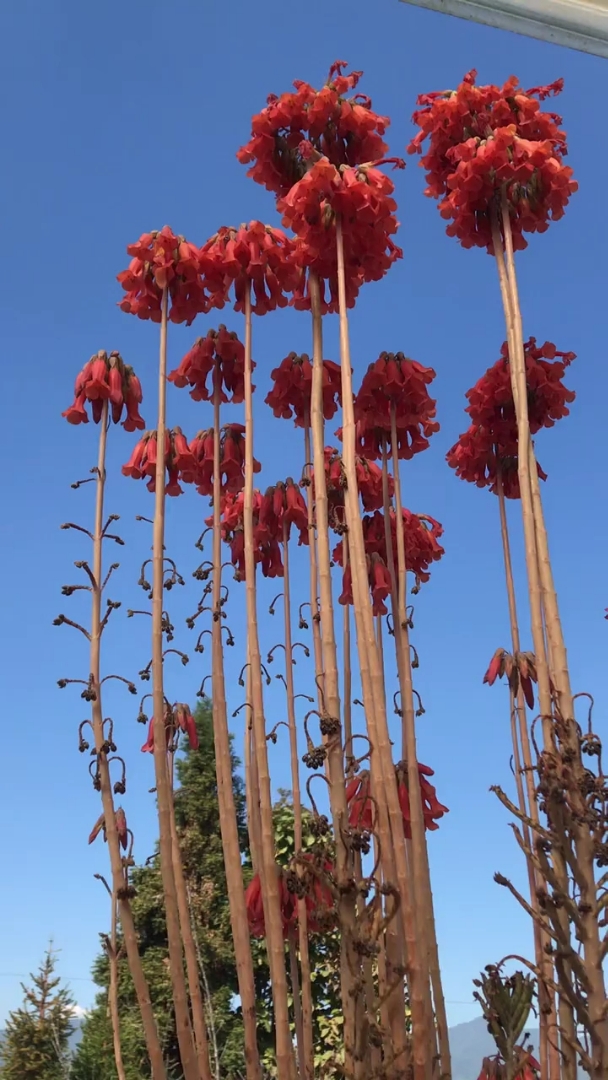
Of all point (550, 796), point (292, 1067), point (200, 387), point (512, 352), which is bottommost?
point (292, 1067)

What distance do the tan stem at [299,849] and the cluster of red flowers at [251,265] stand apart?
1.87 ft

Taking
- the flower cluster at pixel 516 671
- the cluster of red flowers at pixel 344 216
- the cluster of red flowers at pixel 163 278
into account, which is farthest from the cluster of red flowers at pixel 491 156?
the flower cluster at pixel 516 671

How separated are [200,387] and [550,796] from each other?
1.35 metres

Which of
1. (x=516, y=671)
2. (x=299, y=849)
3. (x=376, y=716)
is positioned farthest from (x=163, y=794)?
(x=516, y=671)

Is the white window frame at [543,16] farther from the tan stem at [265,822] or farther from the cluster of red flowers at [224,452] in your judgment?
the cluster of red flowers at [224,452]

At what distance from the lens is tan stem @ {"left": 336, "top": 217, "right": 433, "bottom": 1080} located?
5.25 feet

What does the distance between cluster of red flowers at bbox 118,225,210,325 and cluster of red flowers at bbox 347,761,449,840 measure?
1197mm

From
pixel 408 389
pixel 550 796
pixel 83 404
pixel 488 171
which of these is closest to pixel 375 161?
pixel 488 171

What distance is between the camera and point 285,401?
2498 millimetres

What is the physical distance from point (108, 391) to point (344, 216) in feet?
2.22

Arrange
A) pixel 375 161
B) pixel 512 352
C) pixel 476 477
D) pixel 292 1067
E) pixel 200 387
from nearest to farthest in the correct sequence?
pixel 292 1067 < pixel 512 352 < pixel 375 161 < pixel 200 387 < pixel 476 477

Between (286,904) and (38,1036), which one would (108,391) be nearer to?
(286,904)

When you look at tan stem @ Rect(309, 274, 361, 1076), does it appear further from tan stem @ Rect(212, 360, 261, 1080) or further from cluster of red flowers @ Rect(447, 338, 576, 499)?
cluster of red flowers @ Rect(447, 338, 576, 499)

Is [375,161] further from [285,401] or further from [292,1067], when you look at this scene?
[292,1067]
